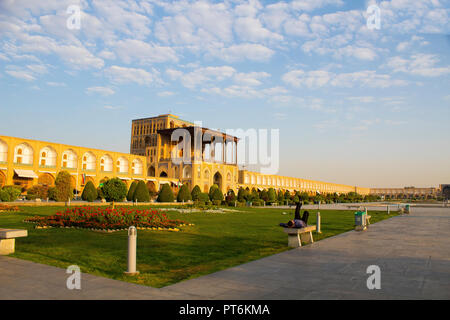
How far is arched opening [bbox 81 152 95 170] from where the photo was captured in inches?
2159

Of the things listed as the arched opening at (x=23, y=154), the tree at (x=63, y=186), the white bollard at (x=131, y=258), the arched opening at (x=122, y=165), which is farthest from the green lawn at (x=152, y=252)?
the arched opening at (x=122, y=165)

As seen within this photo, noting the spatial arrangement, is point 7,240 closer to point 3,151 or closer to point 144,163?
point 3,151

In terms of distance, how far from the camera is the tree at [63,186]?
30.8 meters

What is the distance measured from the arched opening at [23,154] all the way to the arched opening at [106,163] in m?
11.6

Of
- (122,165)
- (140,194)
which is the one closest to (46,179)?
(122,165)

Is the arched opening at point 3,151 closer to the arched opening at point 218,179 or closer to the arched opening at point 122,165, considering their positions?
the arched opening at point 122,165

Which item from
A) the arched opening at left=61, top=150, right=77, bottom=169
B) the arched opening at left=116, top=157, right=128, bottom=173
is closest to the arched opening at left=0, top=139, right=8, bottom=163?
the arched opening at left=61, top=150, right=77, bottom=169

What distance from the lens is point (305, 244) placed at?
901 cm

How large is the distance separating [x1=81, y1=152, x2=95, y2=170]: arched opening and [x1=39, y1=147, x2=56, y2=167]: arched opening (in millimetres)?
4721

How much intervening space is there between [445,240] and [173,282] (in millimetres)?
8978

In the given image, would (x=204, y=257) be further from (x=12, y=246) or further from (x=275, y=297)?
(x=12, y=246)

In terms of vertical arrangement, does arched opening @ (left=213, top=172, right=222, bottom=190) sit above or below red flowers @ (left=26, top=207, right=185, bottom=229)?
above

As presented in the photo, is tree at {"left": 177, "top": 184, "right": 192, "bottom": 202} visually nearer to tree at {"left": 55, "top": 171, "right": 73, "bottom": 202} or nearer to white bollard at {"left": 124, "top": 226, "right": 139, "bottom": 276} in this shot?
tree at {"left": 55, "top": 171, "right": 73, "bottom": 202}
